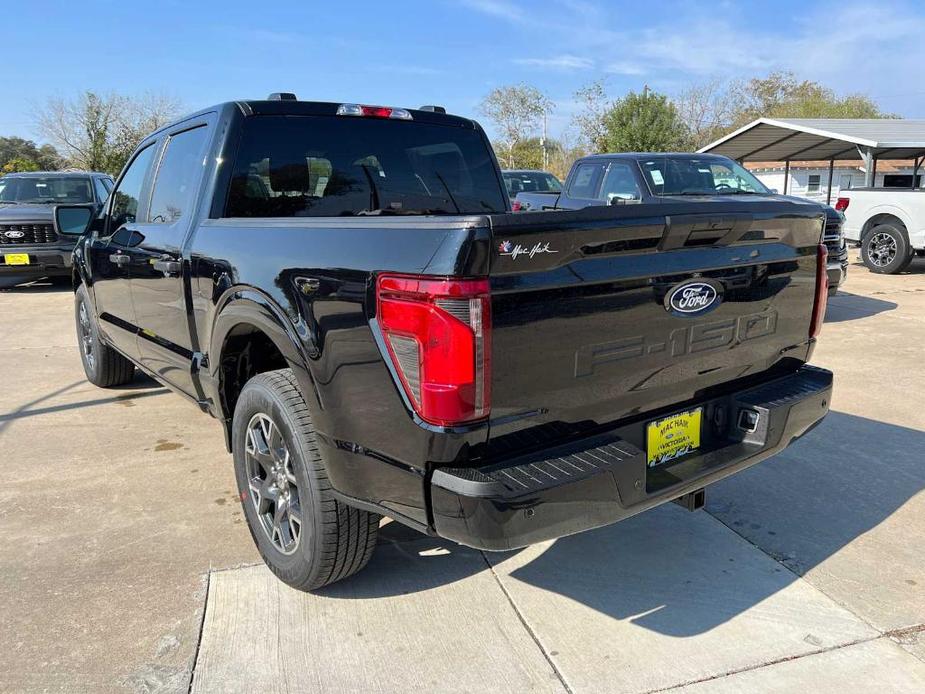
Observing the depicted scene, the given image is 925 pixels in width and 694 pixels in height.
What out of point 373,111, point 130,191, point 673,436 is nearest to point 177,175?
point 130,191

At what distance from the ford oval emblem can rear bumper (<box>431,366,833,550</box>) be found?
0.39 meters

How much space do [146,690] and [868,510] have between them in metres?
3.28

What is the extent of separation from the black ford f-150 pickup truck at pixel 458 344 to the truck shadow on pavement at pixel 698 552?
44cm

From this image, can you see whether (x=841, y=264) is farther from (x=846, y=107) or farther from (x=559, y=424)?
(x=846, y=107)

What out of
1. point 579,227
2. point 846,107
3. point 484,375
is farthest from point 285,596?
point 846,107

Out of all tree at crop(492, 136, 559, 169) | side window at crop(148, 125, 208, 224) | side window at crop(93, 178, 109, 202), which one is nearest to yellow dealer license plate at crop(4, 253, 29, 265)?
side window at crop(93, 178, 109, 202)

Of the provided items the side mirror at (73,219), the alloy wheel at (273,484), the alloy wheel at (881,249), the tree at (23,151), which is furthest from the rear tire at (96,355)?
the tree at (23,151)

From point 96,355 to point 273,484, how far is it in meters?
3.50

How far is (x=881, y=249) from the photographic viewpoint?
11.9m

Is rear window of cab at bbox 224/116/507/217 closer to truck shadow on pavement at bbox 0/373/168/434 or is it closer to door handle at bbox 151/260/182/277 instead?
door handle at bbox 151/260/182/277

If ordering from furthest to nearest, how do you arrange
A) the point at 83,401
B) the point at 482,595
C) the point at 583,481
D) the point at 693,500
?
the point at 83,401
the point at 482,595
the point at 693,500
the point at 583,481

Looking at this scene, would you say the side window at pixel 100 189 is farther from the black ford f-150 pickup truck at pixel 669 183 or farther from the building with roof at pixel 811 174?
the building with roof at pixel 811 174

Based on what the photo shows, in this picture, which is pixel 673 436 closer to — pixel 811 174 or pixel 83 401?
pixel 83 401

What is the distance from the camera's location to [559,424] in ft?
7.54
